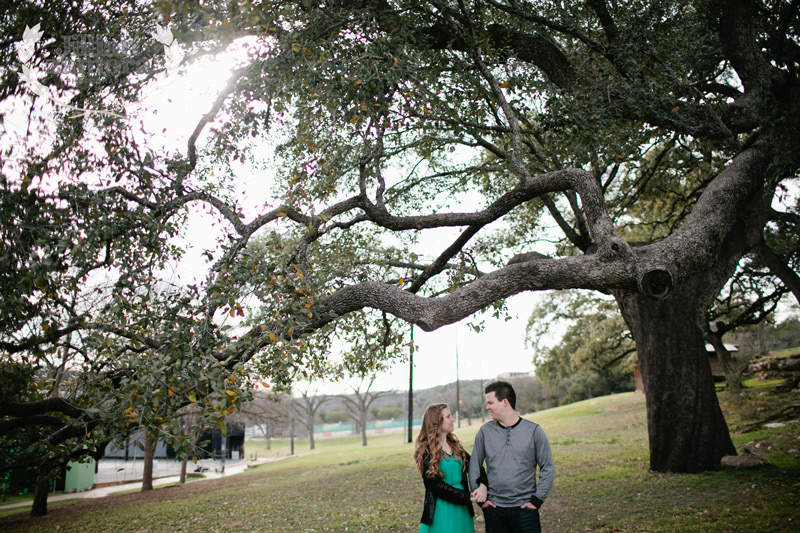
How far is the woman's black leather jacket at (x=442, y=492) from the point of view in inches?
167

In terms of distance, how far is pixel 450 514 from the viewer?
427cm

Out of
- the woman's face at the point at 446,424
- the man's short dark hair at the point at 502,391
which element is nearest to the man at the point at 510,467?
the man's short dark hair at the point at 502,391

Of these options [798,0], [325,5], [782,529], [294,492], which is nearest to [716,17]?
[798,0]

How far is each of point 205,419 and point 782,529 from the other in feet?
22.8

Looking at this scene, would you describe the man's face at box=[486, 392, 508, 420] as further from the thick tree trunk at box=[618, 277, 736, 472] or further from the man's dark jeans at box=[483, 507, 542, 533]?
the thick tree trunk at box=[618, 277, 736, 472]

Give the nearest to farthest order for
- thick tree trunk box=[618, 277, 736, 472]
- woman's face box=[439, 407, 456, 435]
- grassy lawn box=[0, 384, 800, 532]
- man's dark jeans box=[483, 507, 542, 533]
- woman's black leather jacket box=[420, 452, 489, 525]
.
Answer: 1. man's dark jeans box=[483, 507, 542, 533]
2. woman's black leather jacket box=[420, 452, 489, 525]
3. woman's face box=[439, 407, 456, 435]
4. grassy lawn box=[0, 384, 800, 532]
5. thick tree trunk box=[618, 277, 736, 472]

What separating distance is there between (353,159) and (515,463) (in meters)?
6.10

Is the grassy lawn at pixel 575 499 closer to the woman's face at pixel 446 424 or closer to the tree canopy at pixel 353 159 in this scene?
the tree canopy at pixel 353 159

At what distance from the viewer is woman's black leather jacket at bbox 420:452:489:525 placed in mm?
4246

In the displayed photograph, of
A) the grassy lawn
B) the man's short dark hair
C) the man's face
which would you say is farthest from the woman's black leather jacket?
the grassy lawn

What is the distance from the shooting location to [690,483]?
9141 mm

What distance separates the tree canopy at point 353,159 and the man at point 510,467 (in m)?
1.48

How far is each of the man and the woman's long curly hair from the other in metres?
0.17

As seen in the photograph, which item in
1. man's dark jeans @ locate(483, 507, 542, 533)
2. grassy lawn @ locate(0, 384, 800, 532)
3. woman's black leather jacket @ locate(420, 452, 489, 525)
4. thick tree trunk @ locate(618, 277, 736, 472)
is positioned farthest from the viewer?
thick tree trunk @ locate(618, 277, 736, 472)
